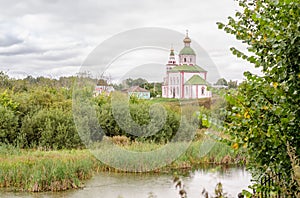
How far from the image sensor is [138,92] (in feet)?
50.5

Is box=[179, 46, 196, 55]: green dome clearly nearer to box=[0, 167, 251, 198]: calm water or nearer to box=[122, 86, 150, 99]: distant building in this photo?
box=[122, 86, 150, 99]: distant building

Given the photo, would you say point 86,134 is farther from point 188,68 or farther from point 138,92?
point 188,68

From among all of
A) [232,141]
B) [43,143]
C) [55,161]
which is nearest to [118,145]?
[43,143]

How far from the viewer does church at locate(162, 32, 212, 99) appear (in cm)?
1308

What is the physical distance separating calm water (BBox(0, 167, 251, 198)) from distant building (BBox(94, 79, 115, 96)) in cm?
491

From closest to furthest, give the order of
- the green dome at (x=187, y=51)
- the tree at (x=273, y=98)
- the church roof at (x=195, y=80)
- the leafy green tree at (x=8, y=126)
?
1. the tree at (x=273, y=98)
2. the church roof at (x=195, y=80)
3. the green dome at (x=187, y=51)
4. the leafy green tree at (x=8, y=126)

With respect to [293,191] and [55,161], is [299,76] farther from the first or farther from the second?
[55,161]

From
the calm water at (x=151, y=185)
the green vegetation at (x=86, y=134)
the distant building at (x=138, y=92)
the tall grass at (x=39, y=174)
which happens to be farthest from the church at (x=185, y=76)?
the tall grass at (x=39, y=174)

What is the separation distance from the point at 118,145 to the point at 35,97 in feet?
13.7

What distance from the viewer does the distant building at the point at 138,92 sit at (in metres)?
14.6

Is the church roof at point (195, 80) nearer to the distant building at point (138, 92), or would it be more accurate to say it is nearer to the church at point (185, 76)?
the church at point (185, 76)

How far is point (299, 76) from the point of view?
2449 millimetres

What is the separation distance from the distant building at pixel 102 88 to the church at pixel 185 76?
2.09m

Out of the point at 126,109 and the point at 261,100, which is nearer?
the point at 261,100
